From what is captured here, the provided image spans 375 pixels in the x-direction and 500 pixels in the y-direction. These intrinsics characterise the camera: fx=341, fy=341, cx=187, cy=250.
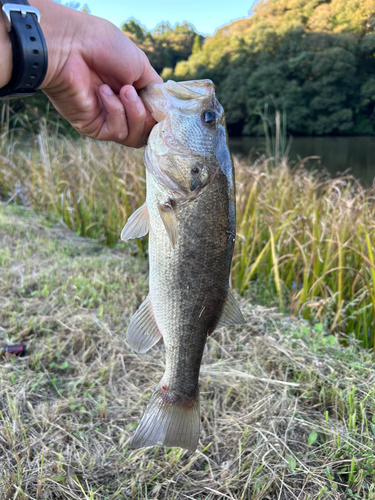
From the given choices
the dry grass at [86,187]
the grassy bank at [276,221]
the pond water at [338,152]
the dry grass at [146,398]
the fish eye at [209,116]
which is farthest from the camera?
the pond water at [338,152]

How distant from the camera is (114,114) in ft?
5.15

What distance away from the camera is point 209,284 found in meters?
1.36

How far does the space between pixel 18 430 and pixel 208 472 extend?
3.12 feet

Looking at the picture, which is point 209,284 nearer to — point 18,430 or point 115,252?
point 18,430

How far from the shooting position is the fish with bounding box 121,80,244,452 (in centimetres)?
134

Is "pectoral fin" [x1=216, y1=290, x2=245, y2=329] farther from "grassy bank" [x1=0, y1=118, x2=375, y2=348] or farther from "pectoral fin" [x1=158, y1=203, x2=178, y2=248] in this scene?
"grassy bank" [x1=0, y1=118, x2=375, y2=348]

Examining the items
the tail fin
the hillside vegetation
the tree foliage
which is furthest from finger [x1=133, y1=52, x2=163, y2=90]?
the tree foliage

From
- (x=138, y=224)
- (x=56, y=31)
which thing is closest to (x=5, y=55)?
(x=56, y=31)

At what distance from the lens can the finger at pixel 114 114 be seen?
155 centimetres

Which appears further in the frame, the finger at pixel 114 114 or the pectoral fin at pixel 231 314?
the finger at pixel 114 114

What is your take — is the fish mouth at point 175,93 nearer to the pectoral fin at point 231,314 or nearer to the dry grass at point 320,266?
the pectoral fin at point 231,314

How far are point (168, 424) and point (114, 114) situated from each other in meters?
1.37

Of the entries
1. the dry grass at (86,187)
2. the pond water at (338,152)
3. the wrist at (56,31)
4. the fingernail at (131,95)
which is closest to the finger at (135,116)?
the fingernail at (131,95)

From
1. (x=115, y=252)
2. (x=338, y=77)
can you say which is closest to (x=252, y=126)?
(x=338, y=77)
